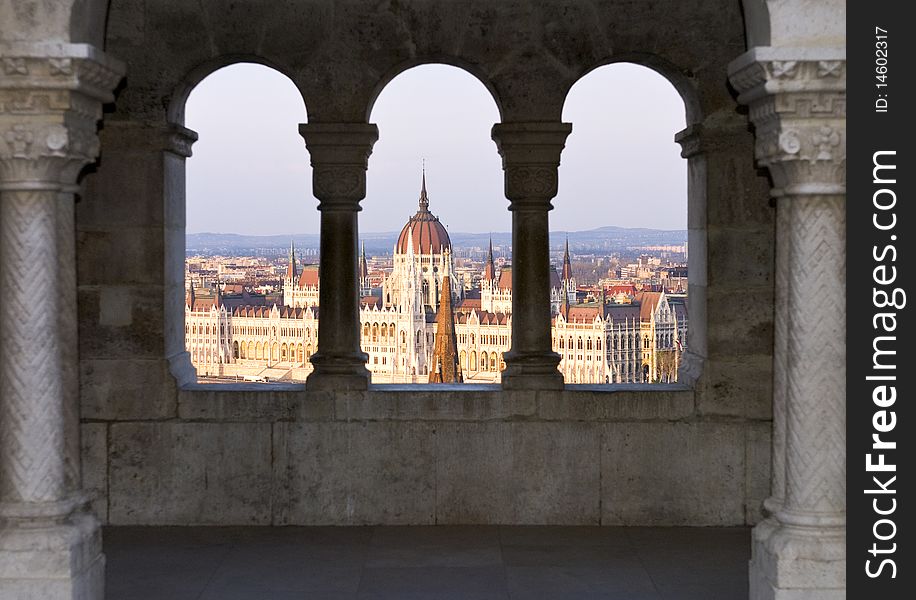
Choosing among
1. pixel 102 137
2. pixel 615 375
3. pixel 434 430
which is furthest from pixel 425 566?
pixel 102 137

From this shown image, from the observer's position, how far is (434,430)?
25.0 feet

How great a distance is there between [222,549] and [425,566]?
122 centimetres

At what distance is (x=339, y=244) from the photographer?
7.67 metres

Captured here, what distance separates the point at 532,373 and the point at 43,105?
3.56 m

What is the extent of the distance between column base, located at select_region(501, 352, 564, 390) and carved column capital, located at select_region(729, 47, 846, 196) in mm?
2691

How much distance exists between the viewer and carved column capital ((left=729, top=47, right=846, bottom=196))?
504 centimetres

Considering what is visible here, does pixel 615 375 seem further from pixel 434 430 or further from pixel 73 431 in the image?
pixel 73 431

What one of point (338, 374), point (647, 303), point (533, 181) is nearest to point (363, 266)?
point (338, 374)

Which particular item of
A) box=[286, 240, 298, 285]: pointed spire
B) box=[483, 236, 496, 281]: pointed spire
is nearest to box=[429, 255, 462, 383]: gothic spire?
box=[483, 236, 496, 281]: pointed spire

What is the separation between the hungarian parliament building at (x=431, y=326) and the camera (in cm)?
849

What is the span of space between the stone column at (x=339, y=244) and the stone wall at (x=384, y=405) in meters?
0.11

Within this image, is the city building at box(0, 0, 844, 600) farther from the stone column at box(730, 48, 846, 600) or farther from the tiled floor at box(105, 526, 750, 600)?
the stone column at box(730, 48, 846, 600)

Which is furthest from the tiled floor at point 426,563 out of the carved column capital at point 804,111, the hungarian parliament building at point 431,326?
the carved column capital at point 804,111
